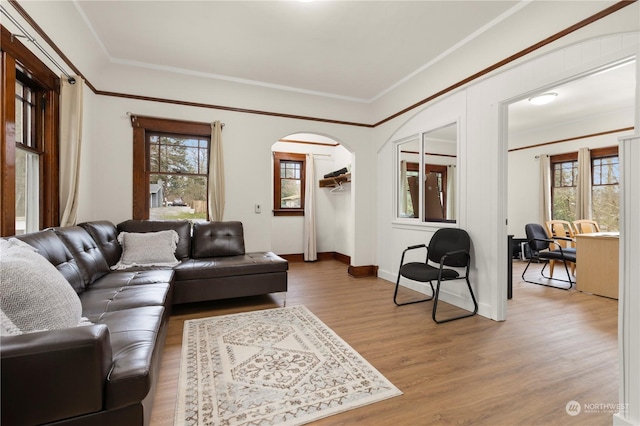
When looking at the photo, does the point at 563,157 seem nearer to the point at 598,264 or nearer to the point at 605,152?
the point at 605,152

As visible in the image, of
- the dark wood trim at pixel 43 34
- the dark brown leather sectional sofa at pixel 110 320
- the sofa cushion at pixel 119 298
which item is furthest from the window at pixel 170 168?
the sofa cushion at pixel 119 298

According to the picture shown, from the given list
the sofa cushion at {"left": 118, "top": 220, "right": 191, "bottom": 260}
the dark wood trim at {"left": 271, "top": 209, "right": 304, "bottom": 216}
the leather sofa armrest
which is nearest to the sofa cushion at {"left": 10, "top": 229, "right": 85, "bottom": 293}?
the leather sofa armrest

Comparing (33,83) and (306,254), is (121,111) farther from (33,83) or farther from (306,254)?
(306,254)

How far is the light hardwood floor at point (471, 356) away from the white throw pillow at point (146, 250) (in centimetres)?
57

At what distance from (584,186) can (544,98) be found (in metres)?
2.40

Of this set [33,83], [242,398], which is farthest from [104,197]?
[242,398]

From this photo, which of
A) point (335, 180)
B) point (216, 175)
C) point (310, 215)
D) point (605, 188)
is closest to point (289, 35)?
point (216, 175)

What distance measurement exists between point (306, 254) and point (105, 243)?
3850mm

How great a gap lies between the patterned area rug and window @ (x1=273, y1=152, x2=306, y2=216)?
3.76 metres

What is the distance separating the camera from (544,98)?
4312 mm

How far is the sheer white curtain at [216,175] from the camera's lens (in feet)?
13.3

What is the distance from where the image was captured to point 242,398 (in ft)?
5.60

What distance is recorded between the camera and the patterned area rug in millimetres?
1598

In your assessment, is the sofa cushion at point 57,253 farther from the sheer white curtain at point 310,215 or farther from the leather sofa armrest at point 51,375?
the sheer white curtain at point 310,215
